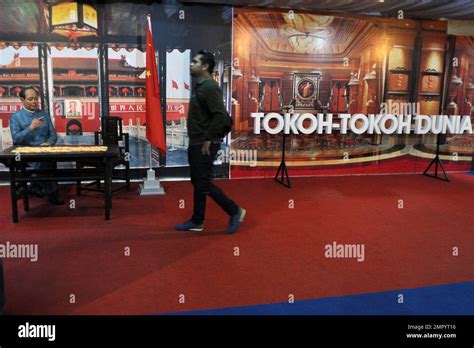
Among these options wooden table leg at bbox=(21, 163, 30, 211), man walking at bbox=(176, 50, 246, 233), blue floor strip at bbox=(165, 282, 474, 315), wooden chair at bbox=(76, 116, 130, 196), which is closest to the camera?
blue floor strip at bbox=(165, 282, 474, 315)

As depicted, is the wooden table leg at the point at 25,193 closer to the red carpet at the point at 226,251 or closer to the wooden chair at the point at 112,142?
the red carpet at the point at 226,251

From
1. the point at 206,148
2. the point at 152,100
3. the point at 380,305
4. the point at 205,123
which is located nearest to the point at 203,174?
the point at 206,148

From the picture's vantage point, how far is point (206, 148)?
12.1 ft

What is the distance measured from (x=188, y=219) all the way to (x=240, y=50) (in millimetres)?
2961

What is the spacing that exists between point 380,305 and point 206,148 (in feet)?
5.89

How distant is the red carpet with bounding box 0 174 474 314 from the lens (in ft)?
9.29

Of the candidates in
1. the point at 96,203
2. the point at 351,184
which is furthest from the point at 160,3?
the point at 351,184

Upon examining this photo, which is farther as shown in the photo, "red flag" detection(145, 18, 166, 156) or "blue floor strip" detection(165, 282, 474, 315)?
"red flag" detection(145, 18, 166, 156)

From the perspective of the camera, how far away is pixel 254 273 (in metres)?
3.18

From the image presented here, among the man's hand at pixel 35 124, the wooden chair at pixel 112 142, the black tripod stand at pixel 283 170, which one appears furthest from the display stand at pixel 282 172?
the man's hand at pixel 35 124

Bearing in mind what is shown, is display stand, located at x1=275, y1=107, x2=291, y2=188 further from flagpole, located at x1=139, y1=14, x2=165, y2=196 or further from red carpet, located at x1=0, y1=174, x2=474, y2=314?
flagpole, located at x1=139, y1=14, x2=165, y2=196

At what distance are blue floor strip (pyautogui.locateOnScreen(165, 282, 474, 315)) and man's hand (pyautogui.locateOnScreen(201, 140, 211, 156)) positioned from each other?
4.76 ft

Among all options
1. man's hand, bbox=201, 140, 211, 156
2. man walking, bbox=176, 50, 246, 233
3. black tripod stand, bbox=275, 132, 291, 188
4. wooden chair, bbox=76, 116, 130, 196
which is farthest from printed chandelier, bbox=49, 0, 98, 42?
man's hand, bbox=201, 140, 211, 156

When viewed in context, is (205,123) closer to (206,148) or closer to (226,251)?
(206,148)
